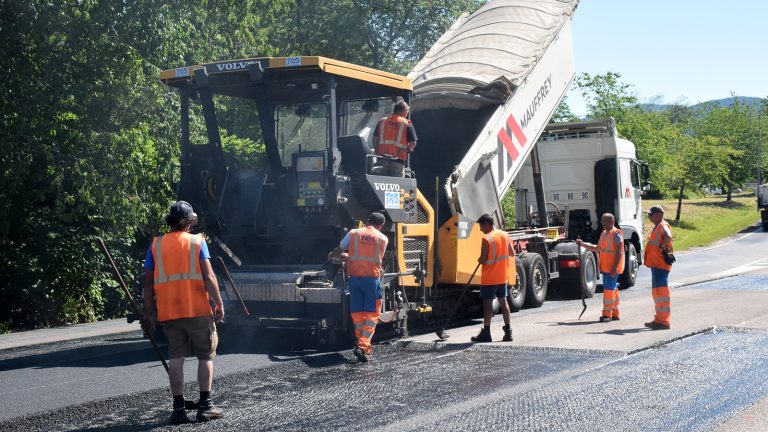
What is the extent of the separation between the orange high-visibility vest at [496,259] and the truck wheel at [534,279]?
12.2ft

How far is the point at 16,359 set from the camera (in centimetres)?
1055

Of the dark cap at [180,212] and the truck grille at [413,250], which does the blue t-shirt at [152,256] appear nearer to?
the dark cap at [180,212]

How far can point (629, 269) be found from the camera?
18891mm

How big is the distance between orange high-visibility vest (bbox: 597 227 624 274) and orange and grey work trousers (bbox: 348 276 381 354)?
4.49 metres

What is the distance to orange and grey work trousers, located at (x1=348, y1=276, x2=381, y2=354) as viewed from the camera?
9398 mm

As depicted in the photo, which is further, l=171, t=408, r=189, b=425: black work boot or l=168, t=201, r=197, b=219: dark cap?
l=168, t=201, r=197, b=219: dark cap

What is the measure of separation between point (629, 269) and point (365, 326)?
10.9 meters

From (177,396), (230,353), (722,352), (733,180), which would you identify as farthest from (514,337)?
(733,180)

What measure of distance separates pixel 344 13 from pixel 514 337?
19.8 m

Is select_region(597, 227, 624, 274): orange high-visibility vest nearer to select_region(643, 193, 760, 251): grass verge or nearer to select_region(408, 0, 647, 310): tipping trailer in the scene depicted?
select_region(408, 0, 647, 310): tipping trailer

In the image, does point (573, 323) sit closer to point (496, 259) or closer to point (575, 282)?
point (496, 259)

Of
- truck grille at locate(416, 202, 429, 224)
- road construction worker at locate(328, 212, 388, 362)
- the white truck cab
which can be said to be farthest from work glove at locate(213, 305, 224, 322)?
the white truck cab

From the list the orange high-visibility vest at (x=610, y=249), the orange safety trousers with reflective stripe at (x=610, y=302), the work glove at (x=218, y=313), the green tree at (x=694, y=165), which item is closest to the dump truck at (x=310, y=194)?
the orange high-visibility vest at (x=610, y=249)

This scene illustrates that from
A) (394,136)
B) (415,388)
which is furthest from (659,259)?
(415,388)
